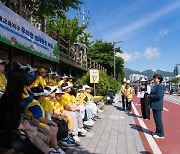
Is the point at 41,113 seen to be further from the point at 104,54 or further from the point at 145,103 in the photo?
the point at 104,54

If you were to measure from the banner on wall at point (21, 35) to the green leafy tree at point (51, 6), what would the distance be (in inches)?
39.4

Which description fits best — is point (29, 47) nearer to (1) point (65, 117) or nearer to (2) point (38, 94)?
(1) point (65, 117)

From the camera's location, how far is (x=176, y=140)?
8.61 meters

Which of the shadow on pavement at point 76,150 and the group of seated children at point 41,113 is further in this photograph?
the shadow on pavement at point 76,150

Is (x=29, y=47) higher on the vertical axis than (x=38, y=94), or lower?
higher

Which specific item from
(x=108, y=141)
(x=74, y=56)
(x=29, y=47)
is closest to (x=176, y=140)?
(x=108, y=141)

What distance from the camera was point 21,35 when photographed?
26.1 feet

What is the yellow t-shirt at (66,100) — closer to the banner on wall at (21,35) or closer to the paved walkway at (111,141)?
the paved walkway at (111,141)

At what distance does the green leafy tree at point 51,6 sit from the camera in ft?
34.0

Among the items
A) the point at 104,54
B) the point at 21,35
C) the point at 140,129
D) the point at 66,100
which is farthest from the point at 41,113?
the point at 104,54

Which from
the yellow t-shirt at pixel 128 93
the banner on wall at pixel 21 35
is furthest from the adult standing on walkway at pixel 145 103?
the banner on wall at pixel 21 35

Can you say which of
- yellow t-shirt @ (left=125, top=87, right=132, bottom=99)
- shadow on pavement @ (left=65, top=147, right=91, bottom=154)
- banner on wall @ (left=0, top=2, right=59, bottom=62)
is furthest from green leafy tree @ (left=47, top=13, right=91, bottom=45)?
shadow on pavement @ (left=65, top=147, right=91, bottom=154)

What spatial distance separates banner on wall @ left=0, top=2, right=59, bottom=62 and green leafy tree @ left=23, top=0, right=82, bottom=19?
39.4 inches

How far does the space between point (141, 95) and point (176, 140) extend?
4.87 meters
